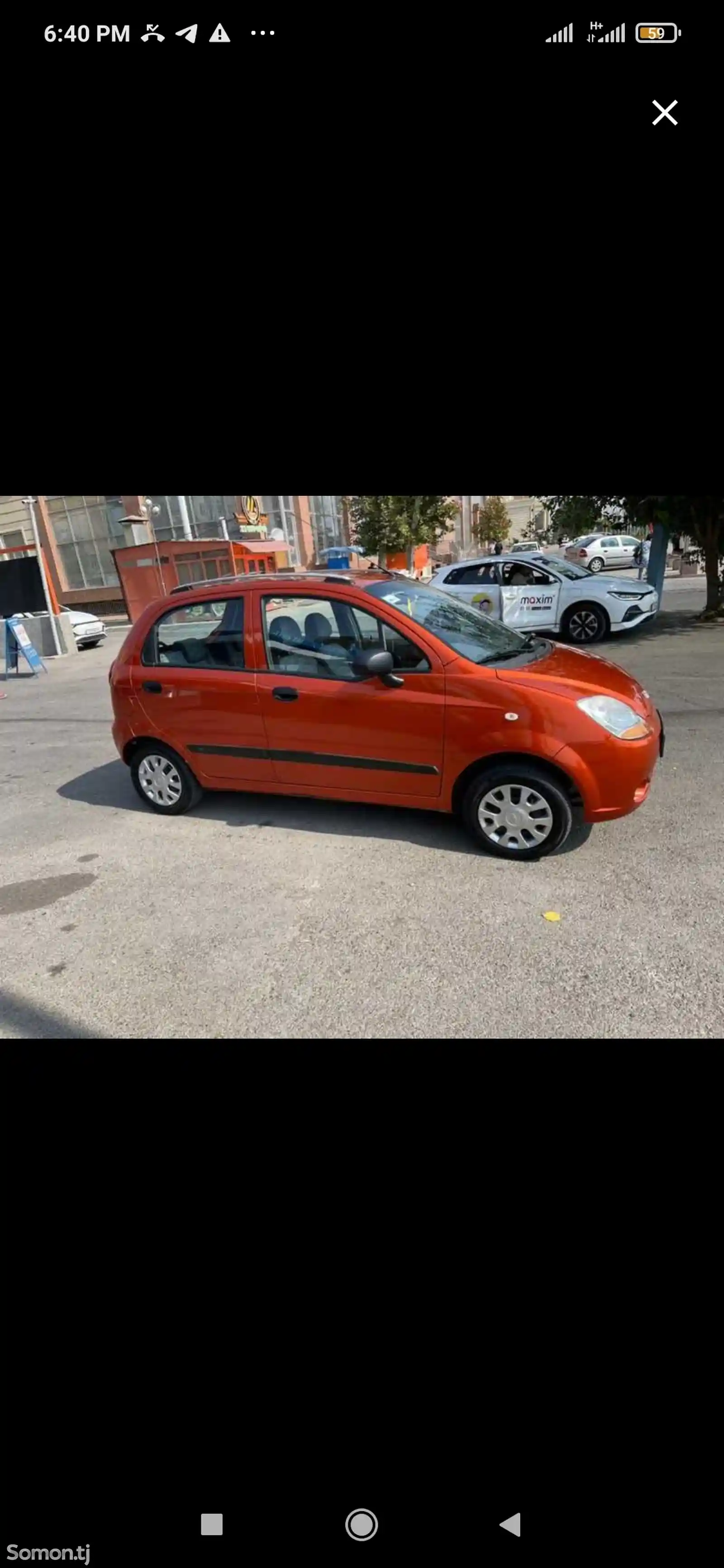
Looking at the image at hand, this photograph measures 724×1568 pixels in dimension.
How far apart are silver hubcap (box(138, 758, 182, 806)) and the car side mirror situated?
1688 millimetres

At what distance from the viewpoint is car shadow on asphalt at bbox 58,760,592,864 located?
4125mm

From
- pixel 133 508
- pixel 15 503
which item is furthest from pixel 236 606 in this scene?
pixel 15 503

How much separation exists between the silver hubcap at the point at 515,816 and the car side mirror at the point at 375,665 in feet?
2.90

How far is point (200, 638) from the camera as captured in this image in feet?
14.7

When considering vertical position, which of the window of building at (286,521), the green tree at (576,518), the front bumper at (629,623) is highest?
the window of building at (286,521)

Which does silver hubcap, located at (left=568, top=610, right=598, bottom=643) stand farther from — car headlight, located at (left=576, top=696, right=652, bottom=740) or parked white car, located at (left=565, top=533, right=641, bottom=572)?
parked white car, located at (left=565, top=533, right=641, bottom=572)

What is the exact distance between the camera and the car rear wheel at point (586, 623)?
10.5 metres

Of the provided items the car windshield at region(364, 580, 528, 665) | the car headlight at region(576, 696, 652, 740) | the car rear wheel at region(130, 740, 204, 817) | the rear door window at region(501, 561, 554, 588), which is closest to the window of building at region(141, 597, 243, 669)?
the car rear wheel at region(130, 740, 204, 817)

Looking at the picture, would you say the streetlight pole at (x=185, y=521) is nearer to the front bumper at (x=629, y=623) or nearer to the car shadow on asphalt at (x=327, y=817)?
the front bumper at (x=629, y=623)

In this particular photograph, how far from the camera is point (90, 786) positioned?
5918 mm
